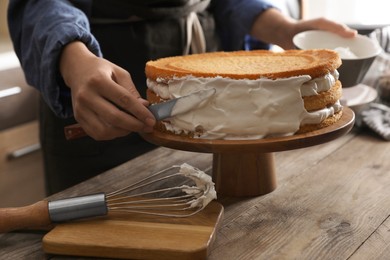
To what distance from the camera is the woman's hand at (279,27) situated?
111cm

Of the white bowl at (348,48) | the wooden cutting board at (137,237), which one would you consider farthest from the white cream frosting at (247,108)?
the white bowl at (348,48)

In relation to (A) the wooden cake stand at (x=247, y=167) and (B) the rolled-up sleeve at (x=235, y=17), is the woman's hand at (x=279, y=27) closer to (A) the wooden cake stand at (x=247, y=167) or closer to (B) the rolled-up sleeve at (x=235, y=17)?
(B) the rolled-up sleeve at (x=235, y=17)

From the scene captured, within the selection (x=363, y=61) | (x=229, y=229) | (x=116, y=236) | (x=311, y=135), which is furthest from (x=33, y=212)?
(x=363, y=61)

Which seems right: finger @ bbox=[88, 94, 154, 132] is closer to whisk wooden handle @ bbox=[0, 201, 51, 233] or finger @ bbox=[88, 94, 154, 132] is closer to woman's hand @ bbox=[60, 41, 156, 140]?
woman's hand @ bbox=[60, 41, 156, 140]

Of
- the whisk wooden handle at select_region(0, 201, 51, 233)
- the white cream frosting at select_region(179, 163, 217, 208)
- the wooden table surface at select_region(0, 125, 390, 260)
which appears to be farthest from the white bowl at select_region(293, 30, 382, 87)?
the whisk wooden handle at select_region(0, 201, 51, 233)

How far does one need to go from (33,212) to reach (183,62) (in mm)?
306

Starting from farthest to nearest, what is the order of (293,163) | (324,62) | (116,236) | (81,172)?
(81,172)
(293,163)
(324,62)
(116,236)

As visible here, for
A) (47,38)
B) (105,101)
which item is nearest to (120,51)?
(47,38)

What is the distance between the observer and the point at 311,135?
0.75 metres

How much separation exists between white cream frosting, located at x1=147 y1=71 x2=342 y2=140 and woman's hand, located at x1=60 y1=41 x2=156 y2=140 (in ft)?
0.20

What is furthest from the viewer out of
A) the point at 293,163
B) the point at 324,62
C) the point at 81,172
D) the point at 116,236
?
the point at 81,172

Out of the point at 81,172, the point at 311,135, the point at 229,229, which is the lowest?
the point at 81,172

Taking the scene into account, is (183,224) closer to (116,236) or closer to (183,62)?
(116,236)

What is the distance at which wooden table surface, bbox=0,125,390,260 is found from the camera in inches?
27.1
